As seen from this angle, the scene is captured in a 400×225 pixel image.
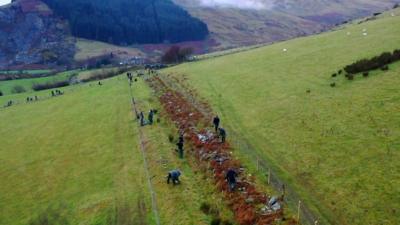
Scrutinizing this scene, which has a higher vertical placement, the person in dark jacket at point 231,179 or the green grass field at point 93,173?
the person in dark jacket at point 231,179

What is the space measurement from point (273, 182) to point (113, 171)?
21.2m

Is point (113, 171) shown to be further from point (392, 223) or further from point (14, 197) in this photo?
point (392, 223)

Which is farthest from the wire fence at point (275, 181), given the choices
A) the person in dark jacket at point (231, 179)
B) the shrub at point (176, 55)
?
the shrub at point (176, 55)

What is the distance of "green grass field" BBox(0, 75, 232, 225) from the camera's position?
38.6 metres

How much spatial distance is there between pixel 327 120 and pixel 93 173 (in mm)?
28581

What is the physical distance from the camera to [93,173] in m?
50.1

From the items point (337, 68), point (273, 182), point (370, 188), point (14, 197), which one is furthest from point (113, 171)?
point (337, 68)

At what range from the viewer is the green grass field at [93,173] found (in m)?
38.6

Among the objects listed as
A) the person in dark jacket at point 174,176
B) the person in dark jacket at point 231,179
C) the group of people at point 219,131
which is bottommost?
the person in dark jacket at point 174,176

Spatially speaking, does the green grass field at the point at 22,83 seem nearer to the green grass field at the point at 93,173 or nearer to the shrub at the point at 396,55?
the green grass field at the point at 93,173

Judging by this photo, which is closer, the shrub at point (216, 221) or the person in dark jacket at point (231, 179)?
the shrub at point (216, 221)

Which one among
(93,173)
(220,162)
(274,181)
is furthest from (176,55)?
(274,181)

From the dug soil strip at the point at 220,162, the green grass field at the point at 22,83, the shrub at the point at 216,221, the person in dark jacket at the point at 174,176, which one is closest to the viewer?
the dug soil strip at the point at 220,162

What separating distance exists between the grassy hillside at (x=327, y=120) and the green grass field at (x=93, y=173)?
29.7 ft
